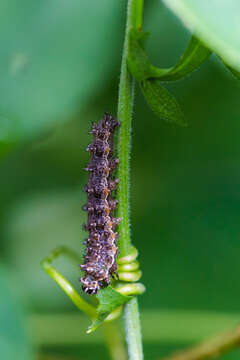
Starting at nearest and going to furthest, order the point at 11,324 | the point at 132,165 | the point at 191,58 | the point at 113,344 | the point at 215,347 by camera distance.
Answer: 1. the point at 191,58
2. the point at 215,347
3. the point at 11,324
4. the point at 113,344
5. the point at 132,165

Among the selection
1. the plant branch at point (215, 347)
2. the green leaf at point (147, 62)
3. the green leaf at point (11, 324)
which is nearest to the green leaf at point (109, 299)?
the green leaf at point (147, 62)

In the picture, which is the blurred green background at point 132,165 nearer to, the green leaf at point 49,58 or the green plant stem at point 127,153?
the green leaf at point 49,58

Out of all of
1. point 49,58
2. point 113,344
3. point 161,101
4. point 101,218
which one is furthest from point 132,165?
point 161,101

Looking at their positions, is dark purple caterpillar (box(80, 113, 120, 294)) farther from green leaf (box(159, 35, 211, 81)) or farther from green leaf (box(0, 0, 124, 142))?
green leaf (box(0, 0, 124, 142))

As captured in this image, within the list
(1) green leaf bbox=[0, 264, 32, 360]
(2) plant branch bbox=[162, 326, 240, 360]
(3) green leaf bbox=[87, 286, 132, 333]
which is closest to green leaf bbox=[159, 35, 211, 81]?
(3) green leaf bbox=[87, 286, 132, 333]

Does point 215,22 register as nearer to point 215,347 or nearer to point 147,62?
point 147,62

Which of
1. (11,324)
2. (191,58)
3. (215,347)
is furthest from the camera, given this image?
(11,324)

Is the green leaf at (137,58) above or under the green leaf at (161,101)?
above
